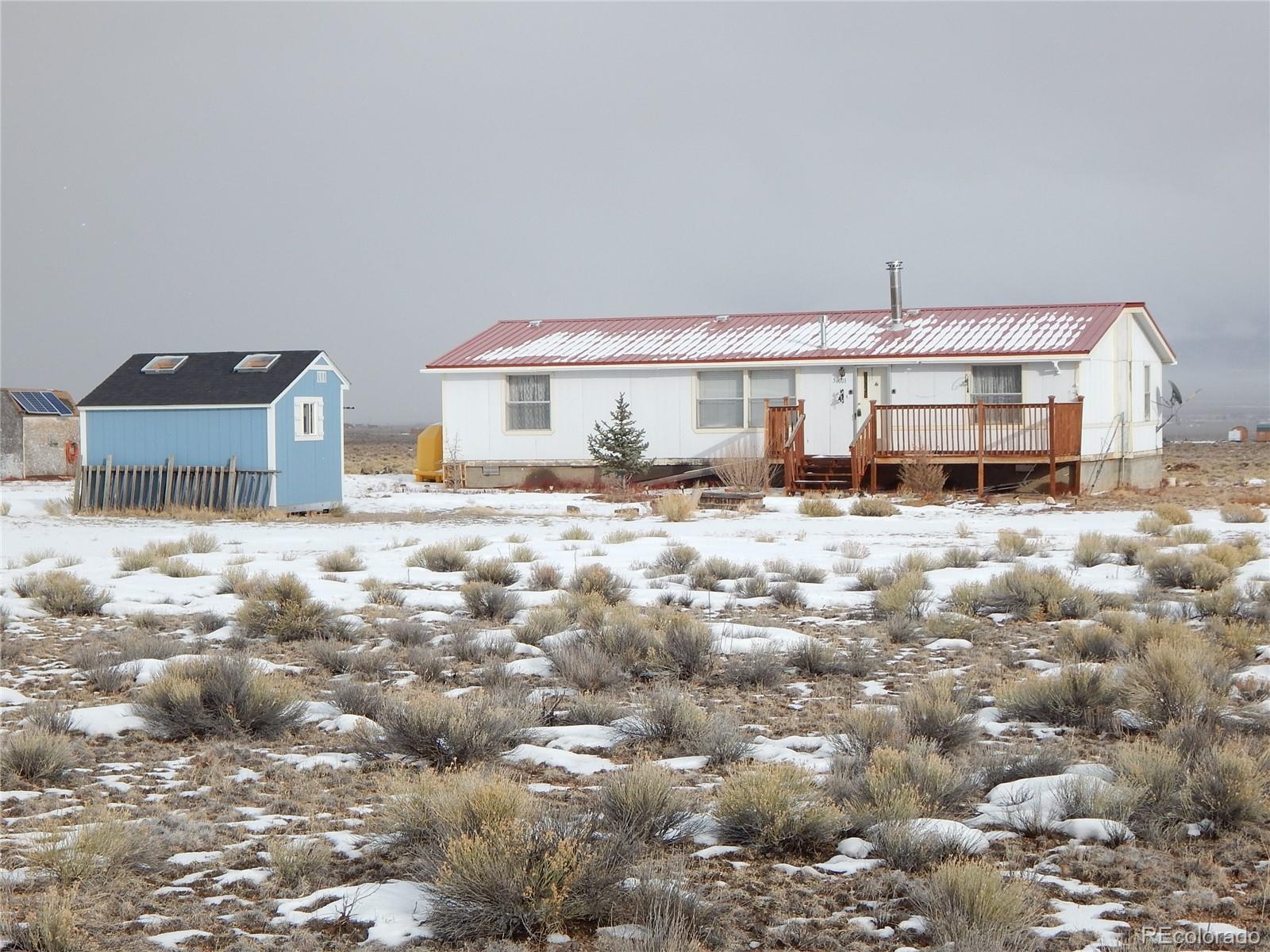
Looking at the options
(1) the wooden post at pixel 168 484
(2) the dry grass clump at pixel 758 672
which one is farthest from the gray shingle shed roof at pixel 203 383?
(2) the dry grass clump at pixel 758 672

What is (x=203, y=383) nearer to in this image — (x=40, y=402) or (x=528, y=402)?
(x=528, y=402)

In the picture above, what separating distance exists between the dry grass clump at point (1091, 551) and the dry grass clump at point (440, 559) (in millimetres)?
6103

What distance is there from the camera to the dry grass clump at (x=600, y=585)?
432 inches

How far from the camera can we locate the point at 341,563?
42.2 ft

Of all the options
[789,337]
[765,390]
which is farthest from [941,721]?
[789,337]

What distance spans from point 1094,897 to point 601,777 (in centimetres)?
232

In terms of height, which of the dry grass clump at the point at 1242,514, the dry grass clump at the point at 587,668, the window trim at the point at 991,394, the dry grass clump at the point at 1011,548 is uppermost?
the window trim at the point at 991,394

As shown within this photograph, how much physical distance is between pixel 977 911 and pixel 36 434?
33.8 metres

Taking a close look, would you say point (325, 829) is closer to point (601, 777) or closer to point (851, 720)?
point (601, 777)

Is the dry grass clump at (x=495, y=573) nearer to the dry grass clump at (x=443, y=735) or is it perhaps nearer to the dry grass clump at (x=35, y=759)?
the dry grass clump at (x=443, y=735)

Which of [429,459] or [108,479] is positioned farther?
[429,459]

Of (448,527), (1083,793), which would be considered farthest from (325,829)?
(448,527)

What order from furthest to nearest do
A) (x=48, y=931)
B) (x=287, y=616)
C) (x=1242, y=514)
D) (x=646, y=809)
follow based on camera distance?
(x=1242, y=514)
(x=287, y=616)
(x=646, y=809)
(x=48, y=931)

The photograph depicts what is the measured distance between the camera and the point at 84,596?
10.9 m
